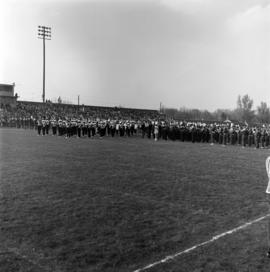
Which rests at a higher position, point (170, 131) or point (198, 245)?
point (170, 131)

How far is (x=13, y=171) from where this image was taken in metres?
12.5

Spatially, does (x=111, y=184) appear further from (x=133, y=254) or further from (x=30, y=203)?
(x=133, y=254)

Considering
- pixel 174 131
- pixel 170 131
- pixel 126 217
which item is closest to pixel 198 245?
pixel 126 217

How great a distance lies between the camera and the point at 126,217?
7.57 metres

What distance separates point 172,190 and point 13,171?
5656 mm

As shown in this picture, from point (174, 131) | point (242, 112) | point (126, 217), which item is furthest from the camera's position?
point (242, 112)

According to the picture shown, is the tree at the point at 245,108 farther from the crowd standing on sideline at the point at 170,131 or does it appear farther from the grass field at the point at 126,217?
the grass field at the point at 126,217

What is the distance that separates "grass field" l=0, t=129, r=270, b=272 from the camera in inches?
217

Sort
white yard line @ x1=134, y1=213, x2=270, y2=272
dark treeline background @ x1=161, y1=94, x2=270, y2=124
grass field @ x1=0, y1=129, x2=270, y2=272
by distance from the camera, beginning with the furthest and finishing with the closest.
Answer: dark treeline background @ x1=161, y1=94, x2=270, y2=124 < grass field @ x1=0, y1=129, x2=270, y2=272 < white yard line @ x1=134, y1=213, x2=270, y2=272

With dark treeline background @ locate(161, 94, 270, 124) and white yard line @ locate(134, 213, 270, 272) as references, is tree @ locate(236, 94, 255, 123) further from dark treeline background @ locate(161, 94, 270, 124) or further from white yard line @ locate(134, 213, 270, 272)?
white yard line @ locate(134, 213, 270, 272)

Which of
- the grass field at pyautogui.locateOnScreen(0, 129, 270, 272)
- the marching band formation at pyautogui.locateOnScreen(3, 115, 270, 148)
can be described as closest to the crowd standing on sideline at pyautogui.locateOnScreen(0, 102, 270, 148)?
the marching band formation at pyautogui.locateOnScreen(3, 115, 270, 148)

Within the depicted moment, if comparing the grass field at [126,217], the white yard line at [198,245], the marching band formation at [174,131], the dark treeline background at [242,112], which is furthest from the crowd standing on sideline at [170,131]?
the dark treeline background at [242,112]

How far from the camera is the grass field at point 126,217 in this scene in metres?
5.52

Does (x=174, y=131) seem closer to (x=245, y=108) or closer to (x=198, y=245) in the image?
(x=198, y=245)
